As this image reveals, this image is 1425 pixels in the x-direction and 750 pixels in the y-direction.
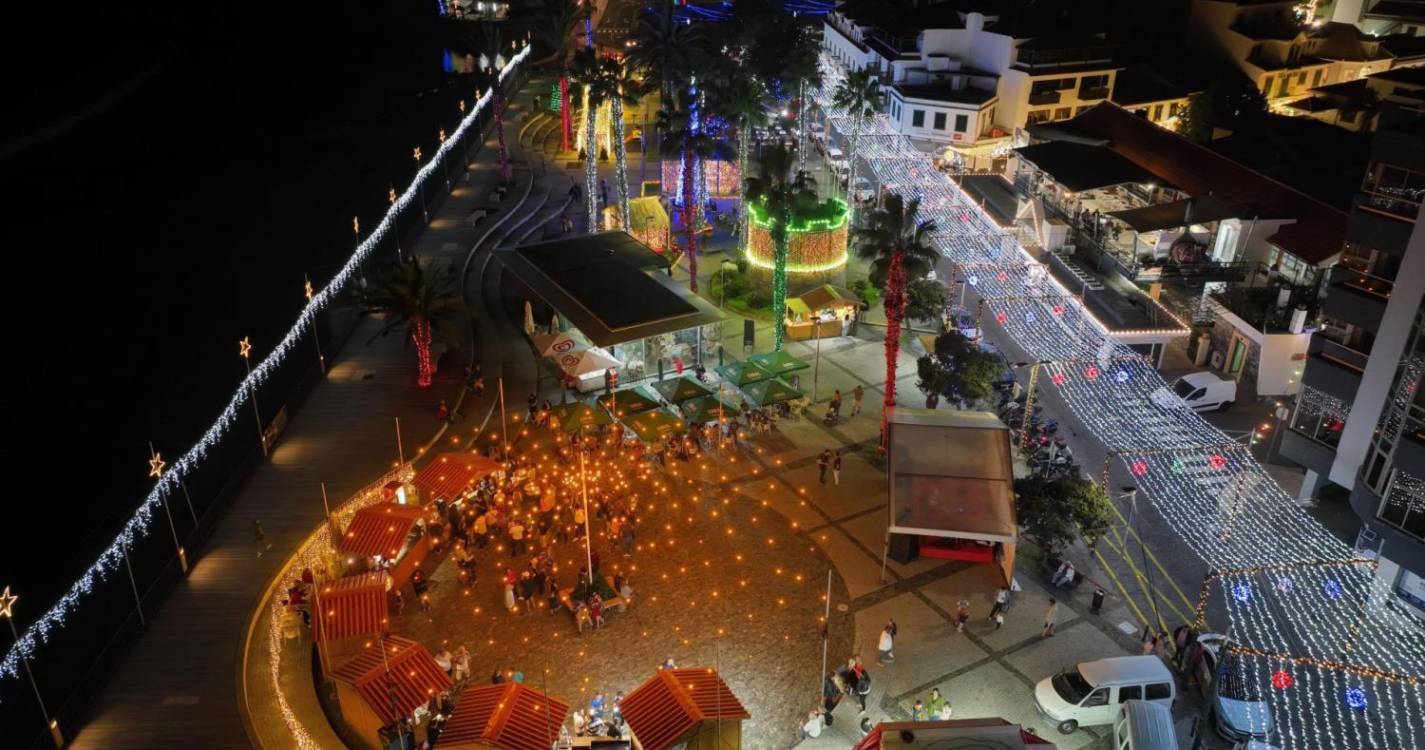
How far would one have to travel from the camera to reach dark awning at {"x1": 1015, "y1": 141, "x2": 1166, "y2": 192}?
59.5m

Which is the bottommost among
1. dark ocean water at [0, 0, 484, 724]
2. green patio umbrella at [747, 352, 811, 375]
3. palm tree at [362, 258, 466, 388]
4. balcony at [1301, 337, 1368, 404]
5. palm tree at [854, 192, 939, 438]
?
dark ocean water at [0, 0, 484, 724]

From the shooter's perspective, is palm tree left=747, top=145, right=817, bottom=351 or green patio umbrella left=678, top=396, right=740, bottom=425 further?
palm tree left=747, top=145, right=817, bottom=351

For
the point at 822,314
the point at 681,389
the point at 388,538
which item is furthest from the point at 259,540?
the point at 822,314

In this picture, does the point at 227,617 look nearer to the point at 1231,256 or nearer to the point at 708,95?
the point at 708,95

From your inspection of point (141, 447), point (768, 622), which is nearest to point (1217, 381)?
point (768, 622)

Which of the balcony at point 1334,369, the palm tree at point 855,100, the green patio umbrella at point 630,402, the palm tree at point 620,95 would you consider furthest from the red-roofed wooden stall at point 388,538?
the palm tree at point 855,100

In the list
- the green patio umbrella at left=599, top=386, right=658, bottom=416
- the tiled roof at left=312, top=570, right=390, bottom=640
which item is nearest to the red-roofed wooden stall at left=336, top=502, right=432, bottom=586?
the tiled roof at left=312, top=570, right=390, bottom=640

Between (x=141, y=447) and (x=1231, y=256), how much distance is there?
179 feet

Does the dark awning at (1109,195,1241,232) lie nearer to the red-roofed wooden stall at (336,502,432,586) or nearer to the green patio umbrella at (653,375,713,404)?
the green patio umbrella at (653,375,713,404)

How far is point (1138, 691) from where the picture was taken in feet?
87.6

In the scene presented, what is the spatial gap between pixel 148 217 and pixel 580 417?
48.4m

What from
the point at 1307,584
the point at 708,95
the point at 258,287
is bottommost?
the point at 258,287

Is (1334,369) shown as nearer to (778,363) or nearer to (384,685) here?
(778,363)

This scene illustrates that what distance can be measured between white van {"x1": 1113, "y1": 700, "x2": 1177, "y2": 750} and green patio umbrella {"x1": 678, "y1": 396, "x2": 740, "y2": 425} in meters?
19.1
